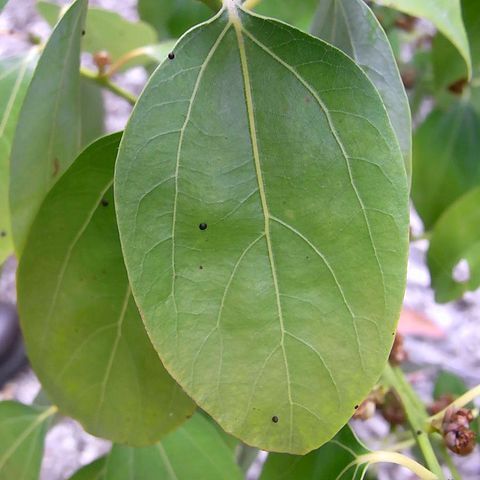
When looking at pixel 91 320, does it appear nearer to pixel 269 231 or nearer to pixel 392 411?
pixel 269 231

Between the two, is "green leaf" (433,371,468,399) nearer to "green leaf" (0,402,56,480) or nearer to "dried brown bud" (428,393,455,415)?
"dried brown bud" (428,393,455,415)

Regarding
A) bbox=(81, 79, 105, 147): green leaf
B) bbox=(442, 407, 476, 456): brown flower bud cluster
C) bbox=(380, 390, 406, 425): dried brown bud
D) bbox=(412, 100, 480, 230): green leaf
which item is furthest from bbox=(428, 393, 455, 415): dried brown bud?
bbox=(81, 79, 105, 147): green leaf

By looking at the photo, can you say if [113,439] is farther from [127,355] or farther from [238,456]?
[238,456]

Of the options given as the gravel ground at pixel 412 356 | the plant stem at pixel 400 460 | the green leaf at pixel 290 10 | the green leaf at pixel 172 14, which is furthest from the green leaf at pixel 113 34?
the gravel ground at pixel 412 356

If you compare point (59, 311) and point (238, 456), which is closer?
point (59, 311)

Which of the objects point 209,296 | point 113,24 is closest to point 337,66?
point 209,296

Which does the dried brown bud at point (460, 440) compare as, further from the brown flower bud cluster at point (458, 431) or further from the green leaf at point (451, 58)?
the green leaf at point (451, 58)
